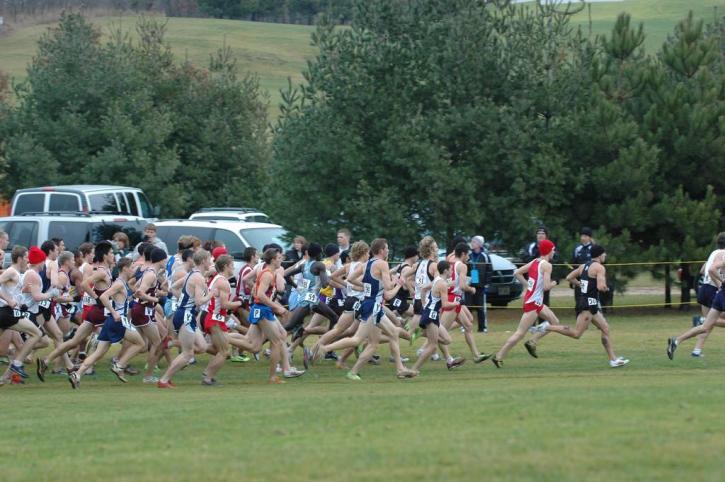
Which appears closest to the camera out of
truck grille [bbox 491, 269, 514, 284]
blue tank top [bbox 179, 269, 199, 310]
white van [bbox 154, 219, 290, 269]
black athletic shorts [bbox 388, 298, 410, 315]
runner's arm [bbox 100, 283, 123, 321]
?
blue tank top [bbox 179, 269, 199, 310]

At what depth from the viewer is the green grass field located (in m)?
10.2

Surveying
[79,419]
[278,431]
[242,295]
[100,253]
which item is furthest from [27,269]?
[278,431]

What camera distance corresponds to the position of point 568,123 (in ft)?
99.1

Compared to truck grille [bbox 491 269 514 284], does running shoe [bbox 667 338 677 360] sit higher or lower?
higher

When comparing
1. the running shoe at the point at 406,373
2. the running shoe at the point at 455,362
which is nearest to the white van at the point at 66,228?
the running shoe at the point at 455,362

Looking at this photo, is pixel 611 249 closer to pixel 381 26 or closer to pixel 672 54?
pixel 672 54

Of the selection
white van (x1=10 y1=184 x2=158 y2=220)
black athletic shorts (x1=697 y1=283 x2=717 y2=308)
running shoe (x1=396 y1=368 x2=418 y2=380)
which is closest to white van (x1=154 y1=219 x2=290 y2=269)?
white van (x1=10 y1=184 x2=158 y2=220)

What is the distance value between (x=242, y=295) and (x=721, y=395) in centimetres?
885

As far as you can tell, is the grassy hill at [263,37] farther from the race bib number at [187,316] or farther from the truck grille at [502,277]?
the race bib number at [187,316]

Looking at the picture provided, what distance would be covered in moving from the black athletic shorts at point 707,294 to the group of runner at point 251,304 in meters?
0.03

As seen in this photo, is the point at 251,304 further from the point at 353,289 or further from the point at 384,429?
the point at 384,429

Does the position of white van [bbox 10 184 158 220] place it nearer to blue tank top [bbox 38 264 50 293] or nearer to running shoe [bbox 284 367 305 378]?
blue tank top [bbox 38 264 50 293]

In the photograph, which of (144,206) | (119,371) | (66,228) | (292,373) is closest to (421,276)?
(292,373)

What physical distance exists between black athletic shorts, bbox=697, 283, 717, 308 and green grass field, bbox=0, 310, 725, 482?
1.81 meters
